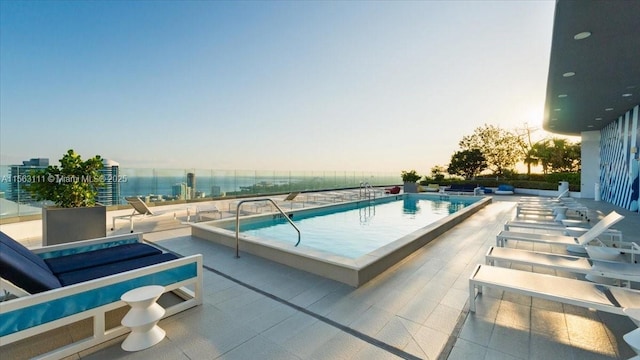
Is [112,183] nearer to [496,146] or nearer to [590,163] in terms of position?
[590,163]

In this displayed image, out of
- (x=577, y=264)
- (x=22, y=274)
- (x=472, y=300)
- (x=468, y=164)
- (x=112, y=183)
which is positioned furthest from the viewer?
(x=468, y=164)

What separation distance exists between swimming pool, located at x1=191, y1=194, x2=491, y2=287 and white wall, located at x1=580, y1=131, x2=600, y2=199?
6.27m

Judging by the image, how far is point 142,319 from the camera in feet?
6.37

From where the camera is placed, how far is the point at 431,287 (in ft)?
9.77

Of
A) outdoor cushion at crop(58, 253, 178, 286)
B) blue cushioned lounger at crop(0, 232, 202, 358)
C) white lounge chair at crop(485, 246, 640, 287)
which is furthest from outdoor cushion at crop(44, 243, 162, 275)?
white lounge chair at crop(485, 246, 640, 287)

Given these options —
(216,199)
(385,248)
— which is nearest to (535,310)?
(385,248)

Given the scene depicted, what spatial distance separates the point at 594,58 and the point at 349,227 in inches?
217

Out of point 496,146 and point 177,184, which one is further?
point 496,146

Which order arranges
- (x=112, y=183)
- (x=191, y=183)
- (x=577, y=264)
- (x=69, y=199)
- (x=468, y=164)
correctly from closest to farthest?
(x=577, y=264) → (x=69, y=199) → (x=112, y=183) → (x=191, y=183) → (x=468, y=164)

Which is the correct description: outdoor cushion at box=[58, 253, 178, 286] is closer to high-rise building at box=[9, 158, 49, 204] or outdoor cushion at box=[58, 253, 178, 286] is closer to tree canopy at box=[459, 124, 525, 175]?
high-rise building at box=[9, 158, 49, 204]

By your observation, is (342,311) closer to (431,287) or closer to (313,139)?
(431,287)

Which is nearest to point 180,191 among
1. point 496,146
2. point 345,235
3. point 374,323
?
point 345,235

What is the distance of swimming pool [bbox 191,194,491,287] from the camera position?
3281mm

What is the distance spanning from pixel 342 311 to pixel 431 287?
110 centimetres
